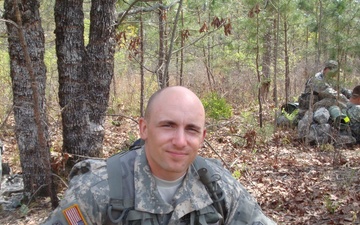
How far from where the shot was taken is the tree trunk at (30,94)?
4141 mm

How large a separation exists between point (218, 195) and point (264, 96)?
10362mm

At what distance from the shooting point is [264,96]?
12180 millimetres

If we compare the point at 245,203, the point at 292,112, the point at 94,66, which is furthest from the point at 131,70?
the point at 245,203

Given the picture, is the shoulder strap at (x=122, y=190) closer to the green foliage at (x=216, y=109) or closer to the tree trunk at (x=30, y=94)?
the tree trunk at (x=30, y=94)

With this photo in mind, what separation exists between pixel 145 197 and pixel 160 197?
0.29 feet

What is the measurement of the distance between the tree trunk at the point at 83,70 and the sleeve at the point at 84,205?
2639mm

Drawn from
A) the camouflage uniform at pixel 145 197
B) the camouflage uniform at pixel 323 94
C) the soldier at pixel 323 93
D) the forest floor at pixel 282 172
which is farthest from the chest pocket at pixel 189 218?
the camouflage uniform at pixel 323 94

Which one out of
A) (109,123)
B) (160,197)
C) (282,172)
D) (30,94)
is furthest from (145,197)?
(109,123)

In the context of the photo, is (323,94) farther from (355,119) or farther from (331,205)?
(331,205)

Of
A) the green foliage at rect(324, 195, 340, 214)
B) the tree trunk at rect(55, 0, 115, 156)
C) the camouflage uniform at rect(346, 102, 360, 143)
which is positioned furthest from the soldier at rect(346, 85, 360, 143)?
the tree trunk at rect(55, 0, 115, 156)

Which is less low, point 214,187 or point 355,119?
point 214,187

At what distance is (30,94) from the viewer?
14.1ft

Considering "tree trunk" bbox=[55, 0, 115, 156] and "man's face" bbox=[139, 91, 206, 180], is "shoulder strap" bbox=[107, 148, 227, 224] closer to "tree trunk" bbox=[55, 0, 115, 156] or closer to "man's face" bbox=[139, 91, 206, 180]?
"man's face" bbox=[139, 91, 206, 180]

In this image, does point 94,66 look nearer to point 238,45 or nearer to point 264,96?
point 238,45
